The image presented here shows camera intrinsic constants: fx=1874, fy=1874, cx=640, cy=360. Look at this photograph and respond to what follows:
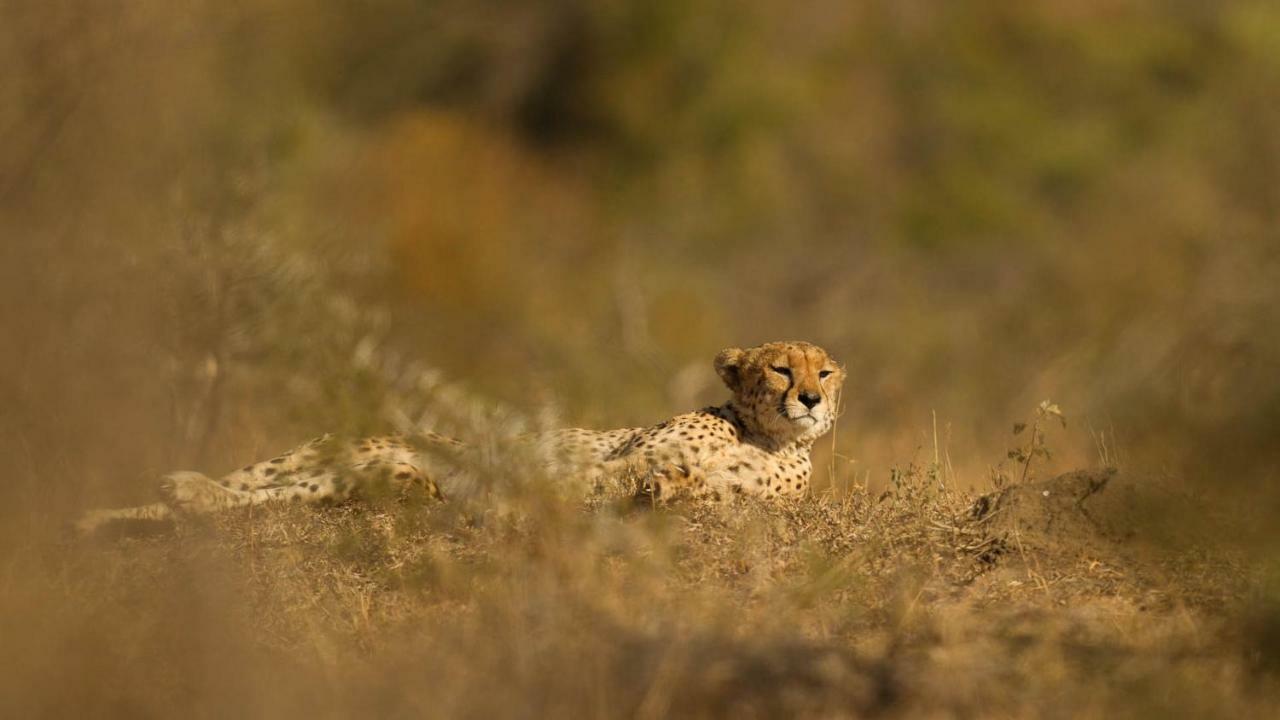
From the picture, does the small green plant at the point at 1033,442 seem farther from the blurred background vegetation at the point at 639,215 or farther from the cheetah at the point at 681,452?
the cheetah at the point at 681,452

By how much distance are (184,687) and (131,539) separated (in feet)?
4.49

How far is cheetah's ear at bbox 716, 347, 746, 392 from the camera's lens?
698cm

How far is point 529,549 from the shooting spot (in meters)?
4.84

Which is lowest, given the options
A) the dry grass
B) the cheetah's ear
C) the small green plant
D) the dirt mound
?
the dry grass

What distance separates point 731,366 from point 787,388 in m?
0.37

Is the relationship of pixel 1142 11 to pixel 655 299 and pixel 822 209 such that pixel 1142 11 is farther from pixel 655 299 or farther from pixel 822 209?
pixel 655 299

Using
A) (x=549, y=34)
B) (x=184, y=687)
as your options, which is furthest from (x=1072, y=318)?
(x=184, y=687)

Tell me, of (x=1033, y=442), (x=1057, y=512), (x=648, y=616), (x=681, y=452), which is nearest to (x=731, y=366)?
(x=681, y=452)

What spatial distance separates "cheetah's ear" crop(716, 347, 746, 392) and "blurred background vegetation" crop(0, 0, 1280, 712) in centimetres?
72

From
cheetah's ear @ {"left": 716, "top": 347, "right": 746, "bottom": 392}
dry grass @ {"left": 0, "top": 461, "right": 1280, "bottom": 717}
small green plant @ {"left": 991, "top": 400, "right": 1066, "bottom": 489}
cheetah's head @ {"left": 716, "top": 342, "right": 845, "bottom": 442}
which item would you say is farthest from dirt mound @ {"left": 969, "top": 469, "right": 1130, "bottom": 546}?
cheetah's ear @ {"left": 716, "top": 347, "right": 746, "bottom": 392}

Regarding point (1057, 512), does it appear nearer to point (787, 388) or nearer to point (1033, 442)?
point (1033, 442)

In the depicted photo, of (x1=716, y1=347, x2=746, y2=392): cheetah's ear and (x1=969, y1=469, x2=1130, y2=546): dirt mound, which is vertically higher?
(x1=716, y1=347, x2=746, y2=392): cheetah's ear

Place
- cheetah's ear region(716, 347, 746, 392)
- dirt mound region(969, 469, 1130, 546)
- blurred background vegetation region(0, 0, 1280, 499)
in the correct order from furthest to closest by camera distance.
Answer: cheetah's ear region(716, 347, 746, 392) → dirt mound region(969, 469, 1130, 546) → blurred background vegetation region(0, 0, 1280, 499)

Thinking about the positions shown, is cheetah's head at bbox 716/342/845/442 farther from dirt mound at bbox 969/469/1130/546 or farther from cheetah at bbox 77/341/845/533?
dirt mound at bbox 969/469/1130/546
